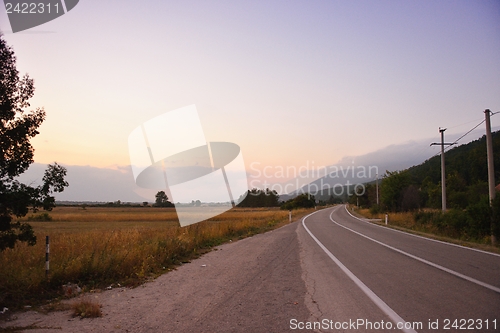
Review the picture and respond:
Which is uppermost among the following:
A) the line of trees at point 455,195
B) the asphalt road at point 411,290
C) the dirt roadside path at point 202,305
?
the line of trees at point 455,195

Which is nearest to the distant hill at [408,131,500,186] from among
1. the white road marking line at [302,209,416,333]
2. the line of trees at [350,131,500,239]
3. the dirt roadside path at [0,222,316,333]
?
the line of trees at [350,131,500,239]

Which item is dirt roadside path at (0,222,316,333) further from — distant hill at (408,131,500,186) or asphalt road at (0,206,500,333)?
distant hill at (408,131,500,186)

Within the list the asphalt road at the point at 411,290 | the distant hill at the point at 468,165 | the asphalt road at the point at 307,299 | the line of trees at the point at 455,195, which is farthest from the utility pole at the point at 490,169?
the distant hill at the point at 468,165

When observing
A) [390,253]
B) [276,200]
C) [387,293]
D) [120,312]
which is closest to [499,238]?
[390,253]

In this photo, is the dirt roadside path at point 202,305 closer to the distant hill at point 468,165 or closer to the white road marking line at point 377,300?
the white road marking line at point 377,300

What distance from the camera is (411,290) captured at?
670cm

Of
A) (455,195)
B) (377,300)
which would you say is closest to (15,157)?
(377,300)

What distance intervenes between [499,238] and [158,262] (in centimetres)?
1519

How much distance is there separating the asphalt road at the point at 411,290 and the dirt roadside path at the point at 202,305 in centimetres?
56

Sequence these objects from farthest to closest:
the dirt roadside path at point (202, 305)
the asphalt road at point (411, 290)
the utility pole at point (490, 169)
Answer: the utility pole at point (490, 169) < the dirt roadside path at point (202, 305) < the asphalt road at point (411, 290)

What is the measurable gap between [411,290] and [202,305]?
400 cm

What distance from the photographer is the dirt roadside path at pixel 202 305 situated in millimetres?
5145

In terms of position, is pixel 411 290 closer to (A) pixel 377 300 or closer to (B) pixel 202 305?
(A) pixel 377 300

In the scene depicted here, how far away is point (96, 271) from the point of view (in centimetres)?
844
